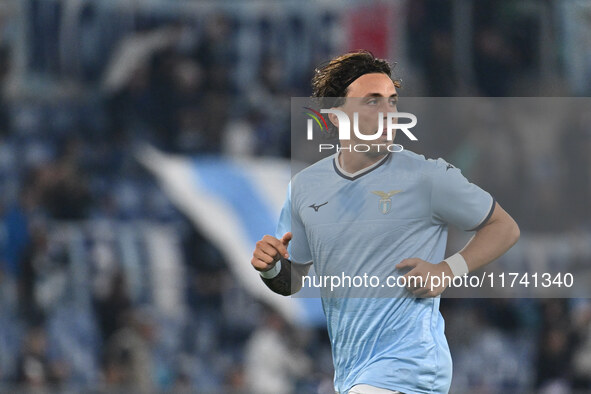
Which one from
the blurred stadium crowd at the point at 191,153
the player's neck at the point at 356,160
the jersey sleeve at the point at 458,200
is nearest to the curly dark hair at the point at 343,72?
the player's neck at the point at 356,160

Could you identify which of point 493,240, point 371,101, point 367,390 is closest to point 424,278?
point 493,240

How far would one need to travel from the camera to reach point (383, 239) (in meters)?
4.33

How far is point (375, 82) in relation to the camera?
4441 mm

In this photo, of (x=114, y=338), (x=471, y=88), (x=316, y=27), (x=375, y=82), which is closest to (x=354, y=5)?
(x=316, y=27)

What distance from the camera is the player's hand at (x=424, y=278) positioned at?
413 cm

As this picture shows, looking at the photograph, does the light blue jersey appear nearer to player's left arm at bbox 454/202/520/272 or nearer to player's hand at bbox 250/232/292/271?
player's left arm at bbox 454/202/520/272

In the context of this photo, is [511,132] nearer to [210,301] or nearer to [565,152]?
[565,152]

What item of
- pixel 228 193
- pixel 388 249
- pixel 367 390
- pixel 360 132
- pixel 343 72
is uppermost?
pixel 343 72

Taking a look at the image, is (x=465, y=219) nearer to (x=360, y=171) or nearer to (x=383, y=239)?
(x=383, y=239)

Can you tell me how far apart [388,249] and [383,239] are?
0.16ft

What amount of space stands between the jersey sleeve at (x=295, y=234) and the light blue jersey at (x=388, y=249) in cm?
9

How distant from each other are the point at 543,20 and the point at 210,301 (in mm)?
5580

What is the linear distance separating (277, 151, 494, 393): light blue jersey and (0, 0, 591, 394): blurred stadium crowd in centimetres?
537

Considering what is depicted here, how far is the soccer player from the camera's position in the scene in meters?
4.19
